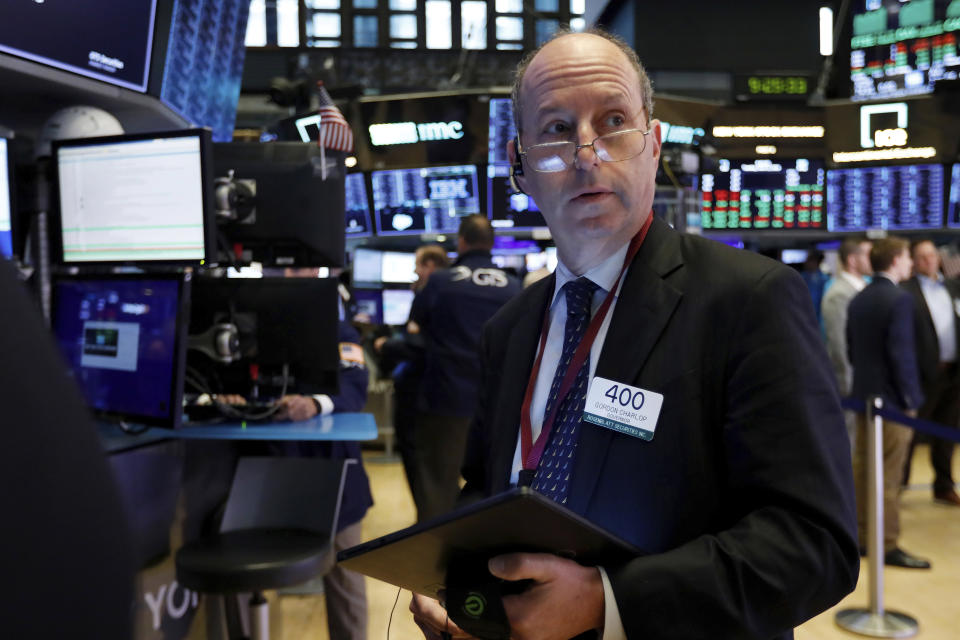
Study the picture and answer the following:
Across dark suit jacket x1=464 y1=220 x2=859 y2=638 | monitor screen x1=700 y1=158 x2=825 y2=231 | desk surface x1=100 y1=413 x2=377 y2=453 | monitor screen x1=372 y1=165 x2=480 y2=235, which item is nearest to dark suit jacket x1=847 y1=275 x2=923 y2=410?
monitor screen x1=700 y1=158 x2=825 y2=231

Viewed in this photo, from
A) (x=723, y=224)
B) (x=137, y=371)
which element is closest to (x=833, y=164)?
(x=723, y=224)

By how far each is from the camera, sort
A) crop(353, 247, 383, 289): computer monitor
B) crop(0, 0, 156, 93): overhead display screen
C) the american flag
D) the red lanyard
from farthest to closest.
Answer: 1. crop(353, 247, 383, 289): computer monitor
2. the american flag
3. crop(0, 0, 156, 93): overhead display screen
4. the red lanyard

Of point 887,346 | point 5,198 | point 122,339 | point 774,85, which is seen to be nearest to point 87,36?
point 5,198

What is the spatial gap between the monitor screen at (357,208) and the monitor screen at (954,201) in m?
4.25

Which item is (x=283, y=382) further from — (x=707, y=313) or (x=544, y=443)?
(x=707, y=313)

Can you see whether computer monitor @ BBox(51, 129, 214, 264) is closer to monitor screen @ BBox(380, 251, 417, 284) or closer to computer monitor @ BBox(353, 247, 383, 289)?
computer monitor @ BBox(353, 247, 383, 289)

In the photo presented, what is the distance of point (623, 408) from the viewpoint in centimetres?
112

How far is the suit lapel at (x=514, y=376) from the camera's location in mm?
1327

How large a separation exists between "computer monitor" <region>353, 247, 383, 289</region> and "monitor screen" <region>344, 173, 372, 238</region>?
1575 millimetres

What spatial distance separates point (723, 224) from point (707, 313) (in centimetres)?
564

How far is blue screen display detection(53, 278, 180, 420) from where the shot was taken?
7.06 feet

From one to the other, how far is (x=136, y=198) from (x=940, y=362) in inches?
206

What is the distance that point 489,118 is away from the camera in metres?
5.61

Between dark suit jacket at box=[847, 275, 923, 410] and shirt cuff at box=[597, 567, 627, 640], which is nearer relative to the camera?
shirt cuff at box=[597, 567, 627, 640]
